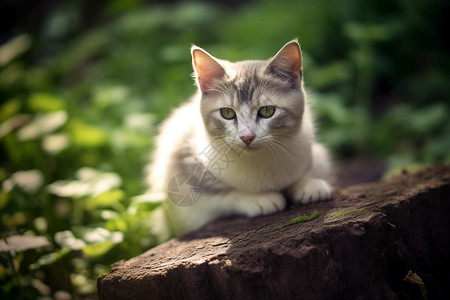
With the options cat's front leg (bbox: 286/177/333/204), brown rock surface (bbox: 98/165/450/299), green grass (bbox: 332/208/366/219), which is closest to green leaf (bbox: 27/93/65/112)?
brown rock surface (bbox: 98/165/450/299)

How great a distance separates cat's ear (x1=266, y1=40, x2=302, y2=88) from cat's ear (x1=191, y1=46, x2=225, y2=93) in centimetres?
29

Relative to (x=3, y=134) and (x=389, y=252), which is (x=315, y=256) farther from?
(x=3, y=134)

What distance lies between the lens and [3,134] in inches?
132

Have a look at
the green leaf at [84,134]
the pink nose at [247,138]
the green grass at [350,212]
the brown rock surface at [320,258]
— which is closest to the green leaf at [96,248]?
the brown rock surface at [320,258]

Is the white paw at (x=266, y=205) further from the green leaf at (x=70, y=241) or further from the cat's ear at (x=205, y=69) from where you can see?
the green leaf at (x=70, y=241)

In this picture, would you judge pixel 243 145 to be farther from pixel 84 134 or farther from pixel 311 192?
pixel 84 134

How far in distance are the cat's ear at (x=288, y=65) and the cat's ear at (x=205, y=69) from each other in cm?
29

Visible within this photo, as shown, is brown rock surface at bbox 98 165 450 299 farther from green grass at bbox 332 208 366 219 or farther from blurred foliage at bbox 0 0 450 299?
blurred foliage at bbox 0 0 450 299

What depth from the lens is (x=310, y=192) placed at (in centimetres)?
232

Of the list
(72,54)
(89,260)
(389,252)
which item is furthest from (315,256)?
(72,54)

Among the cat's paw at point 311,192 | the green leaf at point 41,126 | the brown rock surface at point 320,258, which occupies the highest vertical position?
the green leaf at point 41,126

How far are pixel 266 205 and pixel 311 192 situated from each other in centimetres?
28

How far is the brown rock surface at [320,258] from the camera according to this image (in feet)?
5.62

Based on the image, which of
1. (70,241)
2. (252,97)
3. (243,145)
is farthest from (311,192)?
(70,241)
